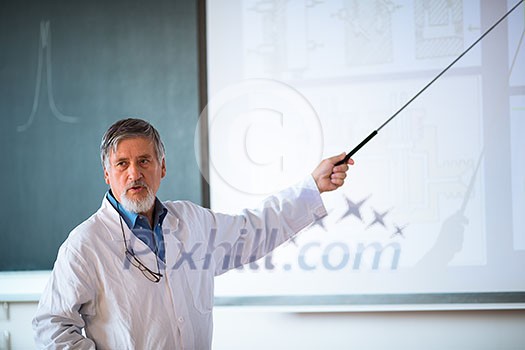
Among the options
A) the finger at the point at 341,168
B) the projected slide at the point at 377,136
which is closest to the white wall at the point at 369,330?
the projected slide at the point at 377,136

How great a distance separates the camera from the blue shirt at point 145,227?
6.13ft

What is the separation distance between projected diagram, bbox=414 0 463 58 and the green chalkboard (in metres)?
1.08

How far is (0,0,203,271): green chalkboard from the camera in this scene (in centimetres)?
296

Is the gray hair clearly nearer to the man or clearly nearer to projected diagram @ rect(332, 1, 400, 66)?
the man

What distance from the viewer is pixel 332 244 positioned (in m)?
2.82

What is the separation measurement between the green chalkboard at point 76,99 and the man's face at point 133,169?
1.05m

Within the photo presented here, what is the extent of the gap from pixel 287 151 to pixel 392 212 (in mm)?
575

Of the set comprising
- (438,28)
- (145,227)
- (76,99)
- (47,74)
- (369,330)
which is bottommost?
(369,330)

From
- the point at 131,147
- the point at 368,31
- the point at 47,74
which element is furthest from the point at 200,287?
the point at 47,74

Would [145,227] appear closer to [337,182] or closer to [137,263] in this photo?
[137,263]

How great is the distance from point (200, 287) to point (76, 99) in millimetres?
1601

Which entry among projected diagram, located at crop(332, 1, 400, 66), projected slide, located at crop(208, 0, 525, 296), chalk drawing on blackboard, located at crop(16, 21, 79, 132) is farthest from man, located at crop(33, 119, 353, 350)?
chalk drawing on blackboard, located at crop(16, 21, 79, 132)

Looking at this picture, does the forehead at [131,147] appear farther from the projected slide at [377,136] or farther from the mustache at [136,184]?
the projected slide at [377,136]

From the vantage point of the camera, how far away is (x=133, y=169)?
1.85 metres
